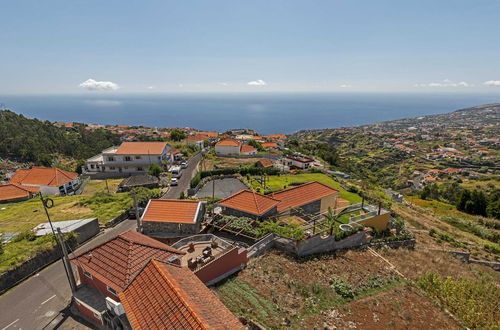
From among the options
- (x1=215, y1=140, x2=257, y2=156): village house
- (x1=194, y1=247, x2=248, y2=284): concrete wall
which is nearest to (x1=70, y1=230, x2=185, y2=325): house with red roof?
(x1=194, y1=247, x2=248, y2=284): concrete wall

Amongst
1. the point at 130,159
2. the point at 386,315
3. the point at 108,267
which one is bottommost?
the point at 386,315

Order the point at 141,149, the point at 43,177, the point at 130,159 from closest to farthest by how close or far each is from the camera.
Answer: the point at 43,177
the point at 130,159
the point at 141,149

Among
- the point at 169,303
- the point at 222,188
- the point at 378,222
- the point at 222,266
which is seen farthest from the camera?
the point at 222,188

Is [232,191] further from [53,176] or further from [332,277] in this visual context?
Result: [53,176]

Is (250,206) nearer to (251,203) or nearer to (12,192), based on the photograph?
(251,203)

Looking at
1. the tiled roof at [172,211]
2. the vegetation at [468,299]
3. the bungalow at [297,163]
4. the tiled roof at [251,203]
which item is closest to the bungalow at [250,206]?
the tiled roof at [251,203]

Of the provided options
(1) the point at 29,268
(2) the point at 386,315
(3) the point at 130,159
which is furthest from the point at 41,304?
(3) the point at 130,159

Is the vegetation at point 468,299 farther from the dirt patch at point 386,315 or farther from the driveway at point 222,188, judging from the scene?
the driveway at point 222,188
